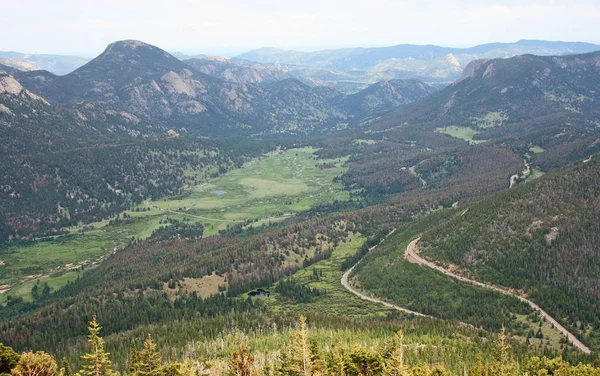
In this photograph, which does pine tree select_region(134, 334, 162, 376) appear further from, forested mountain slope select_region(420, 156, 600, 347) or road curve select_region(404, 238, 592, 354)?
forested mountain slope select_region(420, 156, 600, 347)

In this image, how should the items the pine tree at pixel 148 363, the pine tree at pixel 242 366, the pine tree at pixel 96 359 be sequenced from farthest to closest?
1. the pine tree at pixel 148 363
2. the pine tree at pixel 242 366
3. the pine tree at pixel 96 359

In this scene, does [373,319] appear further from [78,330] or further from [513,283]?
A: [78,330]

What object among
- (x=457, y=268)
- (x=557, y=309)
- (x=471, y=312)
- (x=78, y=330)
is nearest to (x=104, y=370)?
(x=78, y=330)

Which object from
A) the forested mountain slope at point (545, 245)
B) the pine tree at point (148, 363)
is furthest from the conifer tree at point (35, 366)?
the forested mountain slope at point (545, 245)

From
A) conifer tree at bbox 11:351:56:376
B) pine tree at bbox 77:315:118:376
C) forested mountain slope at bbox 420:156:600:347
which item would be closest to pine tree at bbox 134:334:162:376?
pine tree at bbox 77:315:118:376

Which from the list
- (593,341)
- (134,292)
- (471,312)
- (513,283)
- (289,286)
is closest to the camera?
(593,341)

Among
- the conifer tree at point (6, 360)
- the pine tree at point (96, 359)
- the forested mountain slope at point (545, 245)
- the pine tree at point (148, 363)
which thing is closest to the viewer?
the pine tree at point (96, 359)

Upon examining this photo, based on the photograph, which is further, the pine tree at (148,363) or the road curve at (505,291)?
the road curve at (505,291)

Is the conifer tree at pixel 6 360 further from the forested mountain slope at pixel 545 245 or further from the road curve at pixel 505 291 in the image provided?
the forested mountain slope at pixel 545 245
